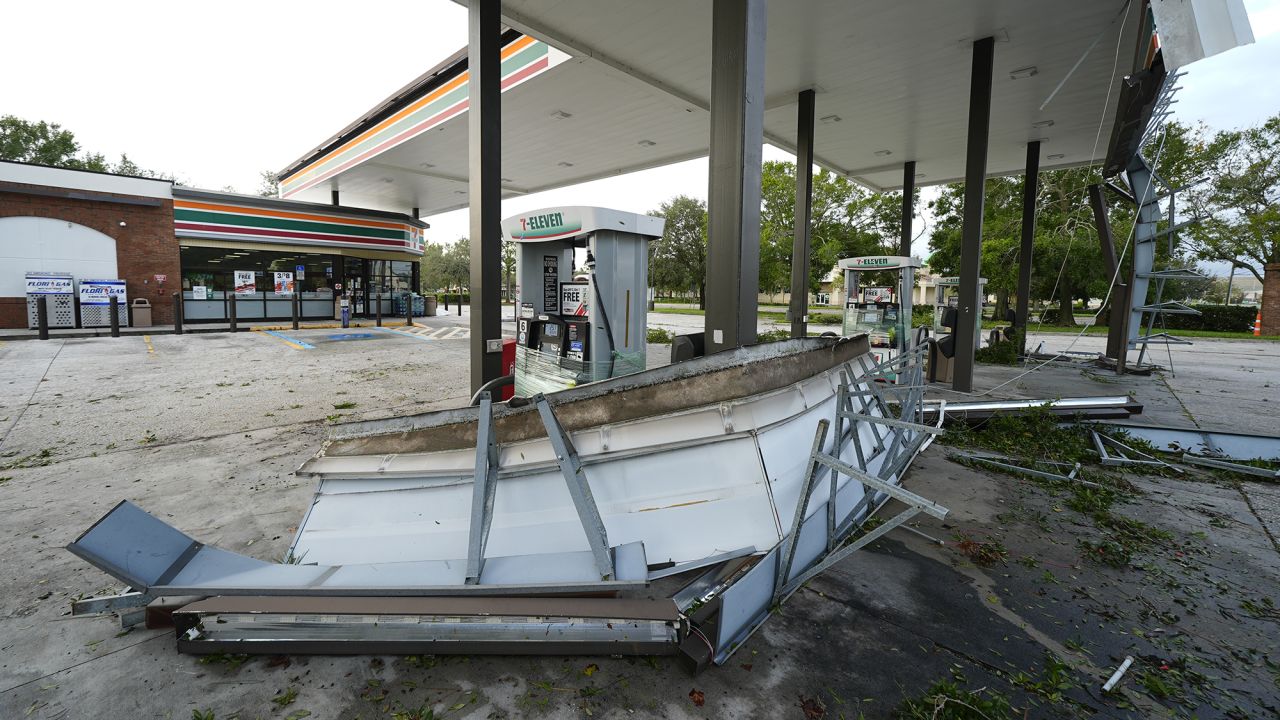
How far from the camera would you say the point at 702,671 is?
7.39ft

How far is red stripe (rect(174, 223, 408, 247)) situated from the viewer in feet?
56.7

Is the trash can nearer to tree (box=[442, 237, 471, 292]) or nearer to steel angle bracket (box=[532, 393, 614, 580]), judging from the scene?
steel angle bracket (box=[532, 393, 614, 580])

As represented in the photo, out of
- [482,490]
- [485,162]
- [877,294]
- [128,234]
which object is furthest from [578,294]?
[128,234]

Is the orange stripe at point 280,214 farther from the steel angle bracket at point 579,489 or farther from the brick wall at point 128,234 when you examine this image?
the steel angle bracket at point 579,489

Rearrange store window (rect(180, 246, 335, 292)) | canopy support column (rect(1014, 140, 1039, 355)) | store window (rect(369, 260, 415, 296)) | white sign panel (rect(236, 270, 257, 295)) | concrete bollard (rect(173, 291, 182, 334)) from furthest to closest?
store window (rect(369, 260, 415, 296)) < white sign panel (rect(236, 270, 257, 295)) < store window (rect(180, 246, 335, 292)) < concrete bollard (rect(173, 291, 182, 334)) < canopy support column (rect(1014, 140, 1039, 355))

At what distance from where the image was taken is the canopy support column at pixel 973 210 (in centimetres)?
815

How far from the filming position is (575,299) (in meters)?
6.89

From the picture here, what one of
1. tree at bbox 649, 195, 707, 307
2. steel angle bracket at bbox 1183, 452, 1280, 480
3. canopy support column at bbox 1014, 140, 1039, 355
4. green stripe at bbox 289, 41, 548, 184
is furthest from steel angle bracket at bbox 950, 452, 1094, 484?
tree at bbox 649, 195, 707, 307

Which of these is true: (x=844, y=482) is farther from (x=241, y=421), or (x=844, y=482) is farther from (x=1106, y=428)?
(x=241, y=421)

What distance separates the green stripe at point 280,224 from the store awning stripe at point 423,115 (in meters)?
1.75

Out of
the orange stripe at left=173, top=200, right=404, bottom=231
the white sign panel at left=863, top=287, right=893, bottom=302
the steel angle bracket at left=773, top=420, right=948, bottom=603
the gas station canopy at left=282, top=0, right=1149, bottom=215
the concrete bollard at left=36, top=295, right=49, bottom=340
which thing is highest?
the gas station canopy at left=282, top=0, right=1149, bottom=215

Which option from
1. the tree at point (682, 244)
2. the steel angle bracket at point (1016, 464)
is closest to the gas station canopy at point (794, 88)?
the steel angle bracket at point (1016, 464)

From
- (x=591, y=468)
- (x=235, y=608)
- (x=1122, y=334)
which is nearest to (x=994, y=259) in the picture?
(x=1122, y=334)

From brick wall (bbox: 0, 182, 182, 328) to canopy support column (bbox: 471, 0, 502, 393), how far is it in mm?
17151
